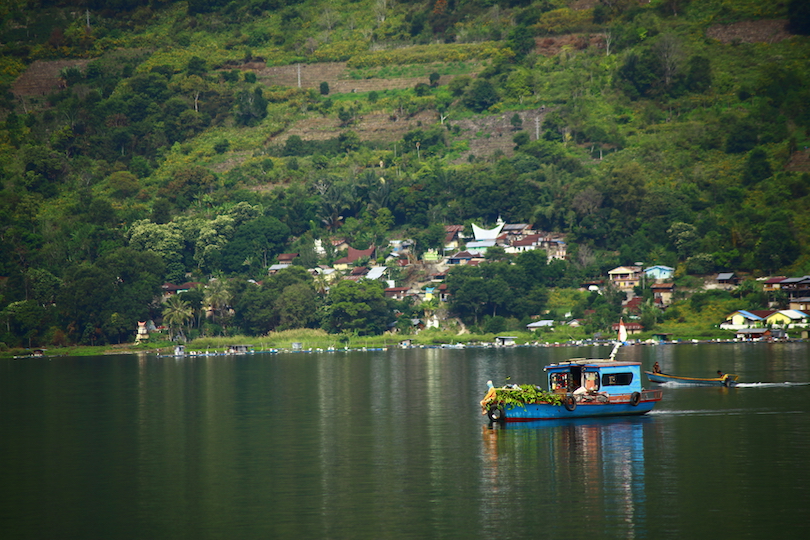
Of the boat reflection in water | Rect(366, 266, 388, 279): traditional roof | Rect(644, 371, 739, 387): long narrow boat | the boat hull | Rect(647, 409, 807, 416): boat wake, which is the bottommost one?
the boat reflection in water

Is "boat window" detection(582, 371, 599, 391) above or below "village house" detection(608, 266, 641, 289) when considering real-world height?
below

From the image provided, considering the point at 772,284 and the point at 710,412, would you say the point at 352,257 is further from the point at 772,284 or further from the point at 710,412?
the point at 710,412

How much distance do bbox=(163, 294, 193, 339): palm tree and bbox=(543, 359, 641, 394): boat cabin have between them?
97357 mm

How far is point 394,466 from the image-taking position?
120 feet

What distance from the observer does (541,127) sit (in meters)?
195

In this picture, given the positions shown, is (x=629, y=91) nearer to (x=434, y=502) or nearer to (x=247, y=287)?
(x=247, y=287)

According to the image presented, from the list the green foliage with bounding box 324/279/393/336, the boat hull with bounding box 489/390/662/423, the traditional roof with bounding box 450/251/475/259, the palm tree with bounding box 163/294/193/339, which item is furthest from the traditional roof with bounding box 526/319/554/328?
the boat hull with bounding box 489/390/662/423

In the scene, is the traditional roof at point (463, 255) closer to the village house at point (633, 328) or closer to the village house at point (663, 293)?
the village house at point (663, 293)

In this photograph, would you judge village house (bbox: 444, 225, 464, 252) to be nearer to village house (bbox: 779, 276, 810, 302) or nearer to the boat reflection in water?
village house (bbox: 779, 276, 810, 302)

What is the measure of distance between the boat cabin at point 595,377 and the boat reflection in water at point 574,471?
1653 mm

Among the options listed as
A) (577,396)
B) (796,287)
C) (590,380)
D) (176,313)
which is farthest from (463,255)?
(577,396)

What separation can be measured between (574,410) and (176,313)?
99992 mm

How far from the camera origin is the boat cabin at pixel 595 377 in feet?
156

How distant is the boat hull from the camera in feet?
150
